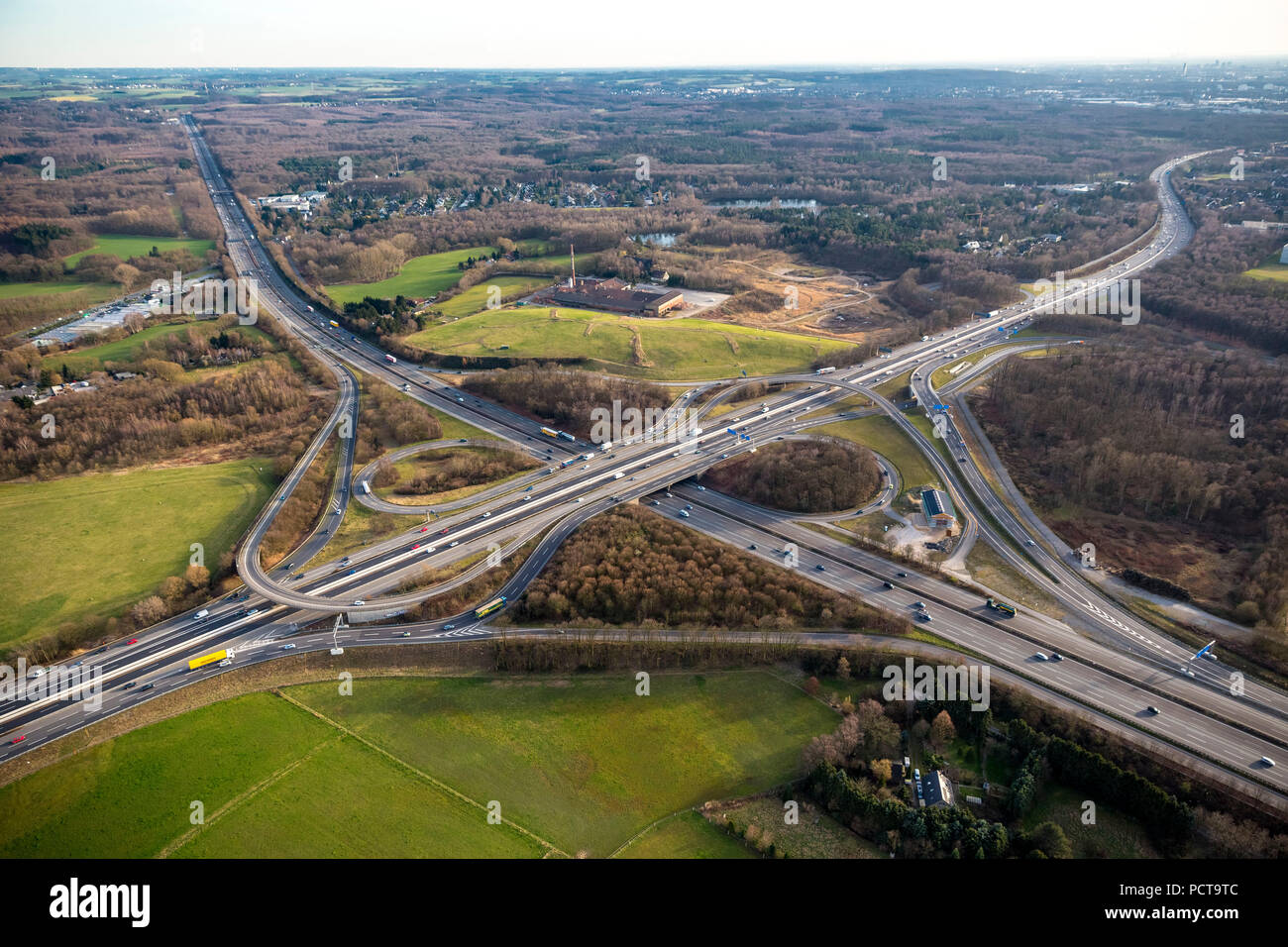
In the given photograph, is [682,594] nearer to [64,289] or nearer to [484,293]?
[484,293]

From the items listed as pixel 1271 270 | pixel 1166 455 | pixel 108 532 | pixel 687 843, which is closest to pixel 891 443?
pixel 1166 455

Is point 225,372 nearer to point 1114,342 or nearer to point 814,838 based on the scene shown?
point 814,838

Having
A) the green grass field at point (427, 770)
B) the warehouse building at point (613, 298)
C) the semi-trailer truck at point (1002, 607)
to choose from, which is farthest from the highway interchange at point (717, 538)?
the warehouse building at point (613, 298)

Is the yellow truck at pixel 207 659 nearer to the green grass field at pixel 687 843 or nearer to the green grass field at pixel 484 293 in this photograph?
the green grass field at pixel 687 843

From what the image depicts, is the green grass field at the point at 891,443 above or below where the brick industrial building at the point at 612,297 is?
below

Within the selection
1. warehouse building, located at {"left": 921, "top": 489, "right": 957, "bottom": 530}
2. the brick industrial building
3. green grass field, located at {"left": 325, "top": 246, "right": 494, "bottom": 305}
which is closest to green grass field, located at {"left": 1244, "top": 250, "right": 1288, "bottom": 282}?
warehouse building, located at {"left": 921, "top": 489, "right": 957, "bottom": 530}

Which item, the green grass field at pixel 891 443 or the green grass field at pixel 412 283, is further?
the green grass field at pixel 412 283
